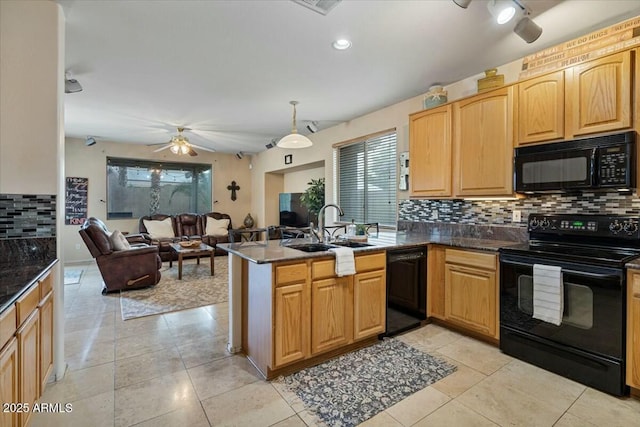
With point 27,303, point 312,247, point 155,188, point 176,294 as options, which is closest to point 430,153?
point 312,247

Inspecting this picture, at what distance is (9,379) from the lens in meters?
1.33

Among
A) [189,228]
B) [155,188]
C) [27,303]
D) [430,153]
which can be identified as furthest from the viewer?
[155,188]

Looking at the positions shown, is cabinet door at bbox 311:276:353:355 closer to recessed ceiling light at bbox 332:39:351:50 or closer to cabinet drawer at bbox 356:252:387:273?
cabinet drawer at bbox 356:252:387:273

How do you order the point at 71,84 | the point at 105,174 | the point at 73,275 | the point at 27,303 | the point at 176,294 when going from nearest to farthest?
the point at 27,303 < the point at 71,84 < the point at 176,294 < the point at 73,275 < the point at 105,174

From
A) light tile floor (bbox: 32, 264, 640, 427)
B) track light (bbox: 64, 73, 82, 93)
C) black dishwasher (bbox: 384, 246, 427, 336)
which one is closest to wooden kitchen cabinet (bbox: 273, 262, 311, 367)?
light tile floor (bbox: 32, 264, 640, 427)

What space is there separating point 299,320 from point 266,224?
579cm

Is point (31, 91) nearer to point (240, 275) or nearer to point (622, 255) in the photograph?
point (240, 275)

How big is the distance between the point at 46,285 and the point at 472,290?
126 inches

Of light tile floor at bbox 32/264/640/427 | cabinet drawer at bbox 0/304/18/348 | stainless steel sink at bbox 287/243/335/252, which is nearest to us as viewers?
cabinet drawer at bbox 0/304/18/348

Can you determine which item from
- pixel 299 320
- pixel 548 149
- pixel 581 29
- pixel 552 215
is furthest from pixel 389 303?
pixel 581 29

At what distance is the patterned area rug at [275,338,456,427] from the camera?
1842 mm

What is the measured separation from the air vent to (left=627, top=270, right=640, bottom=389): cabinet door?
8.34ft

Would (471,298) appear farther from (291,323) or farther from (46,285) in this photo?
(46,285)

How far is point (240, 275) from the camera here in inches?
102
